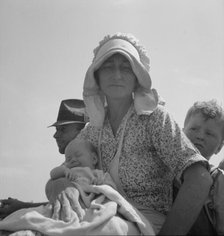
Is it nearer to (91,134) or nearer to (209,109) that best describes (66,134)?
(91,134)

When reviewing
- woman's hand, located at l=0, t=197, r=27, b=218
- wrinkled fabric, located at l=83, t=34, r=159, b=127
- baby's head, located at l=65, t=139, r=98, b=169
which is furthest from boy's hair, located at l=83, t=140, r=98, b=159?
woman's hand, located at l=0, t=197, r=27, b=218

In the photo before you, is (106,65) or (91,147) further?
(91,147)

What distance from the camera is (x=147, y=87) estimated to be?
3.35 meters

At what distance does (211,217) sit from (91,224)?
1160mm

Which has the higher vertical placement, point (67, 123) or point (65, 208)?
point (67, 123)

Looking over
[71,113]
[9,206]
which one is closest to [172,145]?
[9,206]

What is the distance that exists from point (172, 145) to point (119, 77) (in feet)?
2.30

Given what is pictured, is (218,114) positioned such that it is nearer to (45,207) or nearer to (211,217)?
(211,217)

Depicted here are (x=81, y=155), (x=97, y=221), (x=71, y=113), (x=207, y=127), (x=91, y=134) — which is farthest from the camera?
(x=71, y=113)

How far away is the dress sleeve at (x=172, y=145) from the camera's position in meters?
2.92

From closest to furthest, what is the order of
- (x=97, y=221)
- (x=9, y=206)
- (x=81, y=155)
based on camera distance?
(x=97, y=221) → (x=81, y=155) → (x=9, y=206)

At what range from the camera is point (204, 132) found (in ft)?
14.0

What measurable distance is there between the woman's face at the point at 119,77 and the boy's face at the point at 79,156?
518 mm

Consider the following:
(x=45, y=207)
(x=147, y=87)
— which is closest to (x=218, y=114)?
(x=147, y=87)
